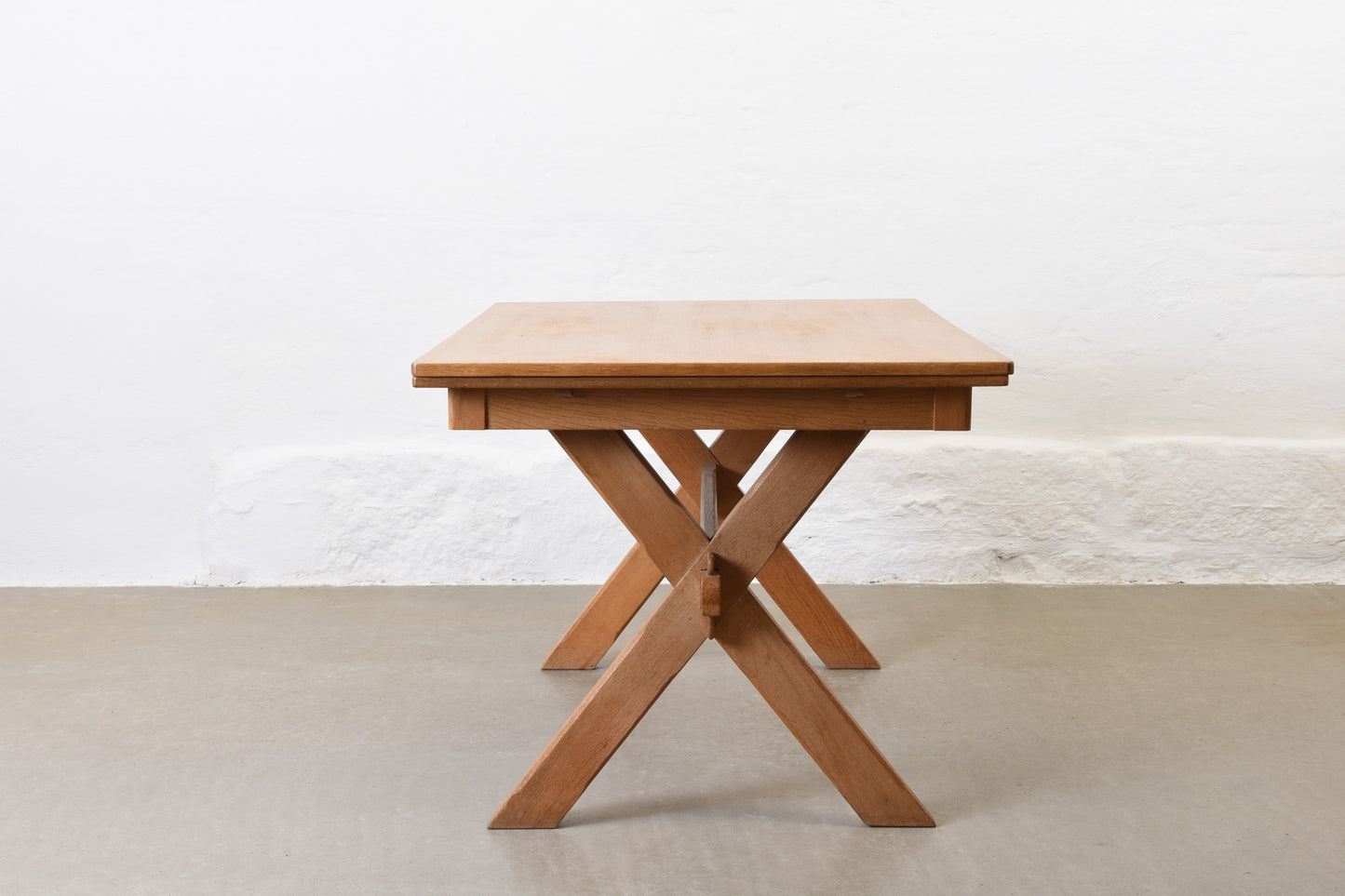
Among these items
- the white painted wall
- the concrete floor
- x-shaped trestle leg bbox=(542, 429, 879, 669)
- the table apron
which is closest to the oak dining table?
the table apron

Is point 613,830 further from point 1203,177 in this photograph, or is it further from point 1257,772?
point 1203,177

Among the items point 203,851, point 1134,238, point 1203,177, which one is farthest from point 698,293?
point 203,851

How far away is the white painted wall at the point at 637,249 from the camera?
354 centimetres

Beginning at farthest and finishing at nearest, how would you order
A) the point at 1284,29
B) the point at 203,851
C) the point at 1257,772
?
1. the point at 1284,29
2. the point at 1257,772
3. the point at 203,851

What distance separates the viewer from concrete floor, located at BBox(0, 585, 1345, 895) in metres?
2.01

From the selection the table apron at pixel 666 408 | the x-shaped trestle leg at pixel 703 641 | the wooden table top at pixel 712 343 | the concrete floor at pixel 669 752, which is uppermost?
the wooden table top at pixel 712 343

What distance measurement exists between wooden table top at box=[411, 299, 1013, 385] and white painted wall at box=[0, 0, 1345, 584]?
88 centimetres

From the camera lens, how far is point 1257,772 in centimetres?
237

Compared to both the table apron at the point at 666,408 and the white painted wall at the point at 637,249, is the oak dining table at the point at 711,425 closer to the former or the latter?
the table apron at the point at 666,408

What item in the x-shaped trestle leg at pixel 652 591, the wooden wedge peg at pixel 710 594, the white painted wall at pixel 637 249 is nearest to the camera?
the wooden wedge peg at pixel 710 594

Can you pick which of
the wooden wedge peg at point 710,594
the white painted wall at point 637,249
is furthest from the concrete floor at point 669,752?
the wooden wedge peg at point 710,594

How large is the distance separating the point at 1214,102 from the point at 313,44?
264cm

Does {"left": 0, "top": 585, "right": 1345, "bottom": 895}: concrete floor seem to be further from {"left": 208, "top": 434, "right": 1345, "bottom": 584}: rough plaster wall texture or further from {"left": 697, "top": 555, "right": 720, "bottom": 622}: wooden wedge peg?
{"left": 697, "top": 555, "right": 720, "bottom": 622}: wooden wedge peg

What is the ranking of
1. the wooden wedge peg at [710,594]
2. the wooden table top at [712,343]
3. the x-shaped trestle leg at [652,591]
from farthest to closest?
the x-shaped trestle leg at [652,591] → the wooden wedge peg at [710,594] → the wooden table top at [712,343]
